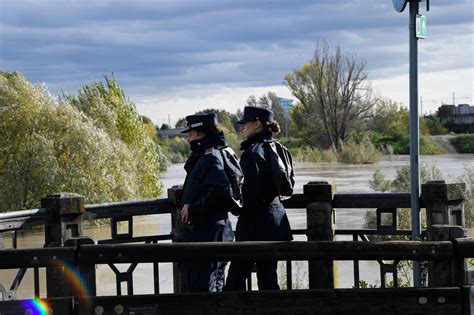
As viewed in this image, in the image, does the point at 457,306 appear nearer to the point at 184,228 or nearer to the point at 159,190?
the point at 184,228

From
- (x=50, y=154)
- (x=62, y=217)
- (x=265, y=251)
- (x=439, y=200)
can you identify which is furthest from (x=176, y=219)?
(x=50, y=154)

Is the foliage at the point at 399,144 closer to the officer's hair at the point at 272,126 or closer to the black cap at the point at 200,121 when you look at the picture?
the officer's hair at the point at 272,126

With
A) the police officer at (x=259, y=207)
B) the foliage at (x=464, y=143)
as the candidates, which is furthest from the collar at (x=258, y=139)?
the foliage at (x=464, y=143)

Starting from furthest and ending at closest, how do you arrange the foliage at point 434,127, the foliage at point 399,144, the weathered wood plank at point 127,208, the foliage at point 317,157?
1. the foliage at point 434,127
2. the foliage at point 399,144
3. the foliage at point 317,157
4. the weathered wood plank at point 127,208

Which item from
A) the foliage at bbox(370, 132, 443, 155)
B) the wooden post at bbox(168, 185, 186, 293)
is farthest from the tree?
the wooden post at bbox(168, 185, 186, 293)

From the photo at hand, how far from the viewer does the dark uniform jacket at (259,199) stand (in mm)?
6887

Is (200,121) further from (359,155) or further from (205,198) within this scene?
(359,155)

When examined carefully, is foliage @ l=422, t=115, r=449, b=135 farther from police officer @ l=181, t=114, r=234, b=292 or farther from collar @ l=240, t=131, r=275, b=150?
police officer @ l=181, t=114, r=234, b=292

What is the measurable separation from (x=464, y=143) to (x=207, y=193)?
195 ft

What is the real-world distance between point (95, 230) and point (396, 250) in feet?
59.1

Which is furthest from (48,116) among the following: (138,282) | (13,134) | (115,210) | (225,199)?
(225,199)

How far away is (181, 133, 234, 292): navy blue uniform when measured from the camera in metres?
6.44

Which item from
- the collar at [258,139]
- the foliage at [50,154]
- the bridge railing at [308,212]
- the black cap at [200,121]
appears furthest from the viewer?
the foliage at [50,154]

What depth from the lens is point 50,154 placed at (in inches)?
914
